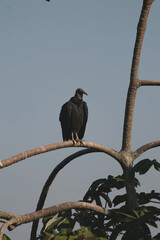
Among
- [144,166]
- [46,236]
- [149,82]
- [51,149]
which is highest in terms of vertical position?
[149,82]

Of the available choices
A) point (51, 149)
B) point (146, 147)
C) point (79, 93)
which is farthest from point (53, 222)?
point (79, 93)

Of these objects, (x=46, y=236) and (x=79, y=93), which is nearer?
(x=46, y=236)

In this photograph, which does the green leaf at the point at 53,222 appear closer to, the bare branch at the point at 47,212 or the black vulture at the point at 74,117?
the bare branch at the point at 47,212

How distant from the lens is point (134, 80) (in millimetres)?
4984

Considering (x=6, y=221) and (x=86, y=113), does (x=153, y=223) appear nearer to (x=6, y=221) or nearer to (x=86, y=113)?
(x=6, y=221)

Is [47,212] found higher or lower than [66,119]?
lower

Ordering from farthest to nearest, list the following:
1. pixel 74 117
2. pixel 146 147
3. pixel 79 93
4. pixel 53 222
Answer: pixel 79 93, pixel 74 117, pixel 146 147, pixel 53 222

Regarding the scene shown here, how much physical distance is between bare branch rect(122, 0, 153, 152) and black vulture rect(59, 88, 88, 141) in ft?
6.76

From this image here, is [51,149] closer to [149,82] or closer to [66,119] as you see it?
[149,82]

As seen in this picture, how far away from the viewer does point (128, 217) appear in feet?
12.2

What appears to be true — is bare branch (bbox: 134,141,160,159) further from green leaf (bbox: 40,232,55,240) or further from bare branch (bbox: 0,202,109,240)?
green leaf (bbox: 40,232,55,240)

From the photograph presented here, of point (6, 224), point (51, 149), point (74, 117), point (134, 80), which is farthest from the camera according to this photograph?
point (74, 117)

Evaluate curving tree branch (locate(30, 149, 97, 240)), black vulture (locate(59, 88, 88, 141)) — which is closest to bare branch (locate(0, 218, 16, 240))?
curving tree branch (locate(30, 149, 97, 240))

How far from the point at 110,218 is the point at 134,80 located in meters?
1.83
